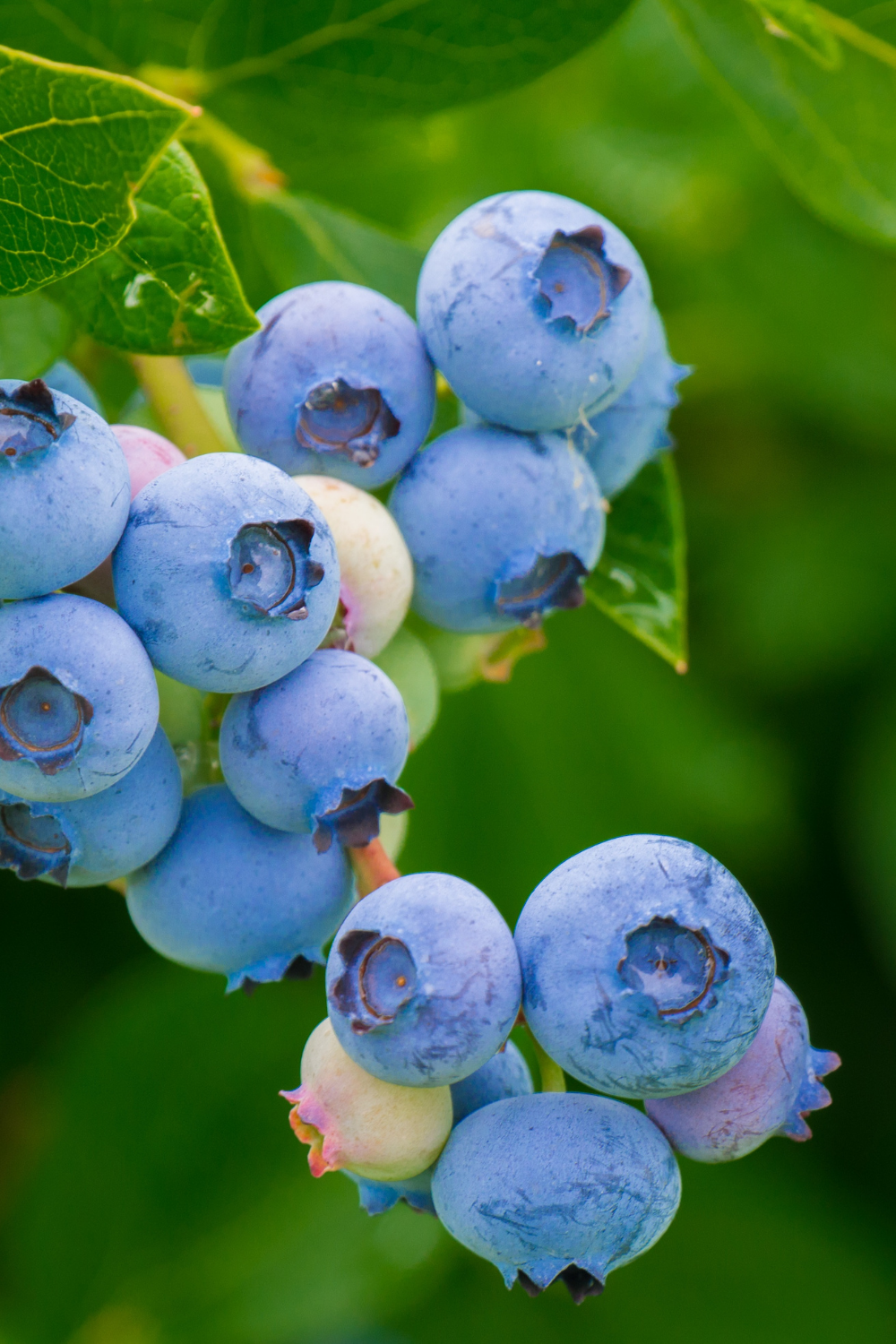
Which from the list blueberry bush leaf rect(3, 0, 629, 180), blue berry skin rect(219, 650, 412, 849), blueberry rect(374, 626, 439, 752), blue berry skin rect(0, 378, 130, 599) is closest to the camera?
blue berry skin rect(0, 378, 130, 599)

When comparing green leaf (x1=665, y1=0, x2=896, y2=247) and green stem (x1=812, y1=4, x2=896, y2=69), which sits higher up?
green stem (x1=812, y1=4, x2=896, y2=69)

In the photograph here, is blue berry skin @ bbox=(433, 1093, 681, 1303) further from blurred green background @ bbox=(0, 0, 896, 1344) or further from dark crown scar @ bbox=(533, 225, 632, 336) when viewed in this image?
blurred green background @ bbox=(0, 0, 896, 1344)

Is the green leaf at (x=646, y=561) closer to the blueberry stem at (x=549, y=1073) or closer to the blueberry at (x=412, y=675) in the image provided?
the blueberry at (x=412, y=675)

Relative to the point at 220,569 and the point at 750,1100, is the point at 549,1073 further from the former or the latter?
the point at 220,569

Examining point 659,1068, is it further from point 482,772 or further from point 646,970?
point 482,772

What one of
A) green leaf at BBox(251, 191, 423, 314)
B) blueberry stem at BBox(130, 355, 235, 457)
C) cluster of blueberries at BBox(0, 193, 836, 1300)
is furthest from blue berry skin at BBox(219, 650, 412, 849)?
green leaf at BBox(251, 191, 423, 314)
